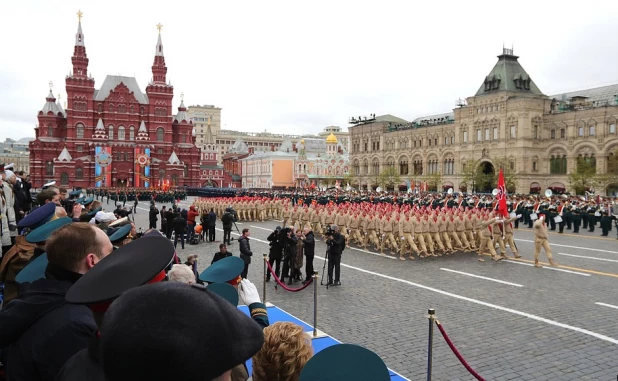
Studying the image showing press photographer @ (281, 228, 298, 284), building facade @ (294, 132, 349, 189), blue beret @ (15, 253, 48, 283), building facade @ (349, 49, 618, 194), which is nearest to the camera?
blue beret @ (15, 253, 48, 283)

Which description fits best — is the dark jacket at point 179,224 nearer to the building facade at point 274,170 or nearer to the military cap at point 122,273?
the military cap at point 122,273

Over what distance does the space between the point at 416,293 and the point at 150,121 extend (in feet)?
211

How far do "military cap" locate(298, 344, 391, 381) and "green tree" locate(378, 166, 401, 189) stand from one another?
2518 inches

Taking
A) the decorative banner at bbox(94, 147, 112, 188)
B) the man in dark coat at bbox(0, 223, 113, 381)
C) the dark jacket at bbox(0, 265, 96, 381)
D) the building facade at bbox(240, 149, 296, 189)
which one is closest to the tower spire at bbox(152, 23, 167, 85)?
the decorative banner at bbox(94, 147, 112, 188)

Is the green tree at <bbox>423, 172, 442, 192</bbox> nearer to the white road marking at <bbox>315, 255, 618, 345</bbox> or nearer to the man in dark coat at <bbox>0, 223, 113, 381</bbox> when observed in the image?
the white road marking at <bbox>315, 255, 618, 345</bbox>

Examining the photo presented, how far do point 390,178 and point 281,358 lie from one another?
6637cm

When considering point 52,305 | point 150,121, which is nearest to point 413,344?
point 52,305

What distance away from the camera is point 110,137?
216 feet

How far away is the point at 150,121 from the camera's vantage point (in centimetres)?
6806

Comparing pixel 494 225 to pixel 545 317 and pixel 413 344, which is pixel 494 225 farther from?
pixel 413 344

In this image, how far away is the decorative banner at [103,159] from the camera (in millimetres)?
61500

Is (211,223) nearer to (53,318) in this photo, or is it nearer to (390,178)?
(53,318)

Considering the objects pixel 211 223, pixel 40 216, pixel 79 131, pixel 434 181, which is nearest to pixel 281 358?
pixel 40 216

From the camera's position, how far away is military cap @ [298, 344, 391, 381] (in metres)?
2.09
